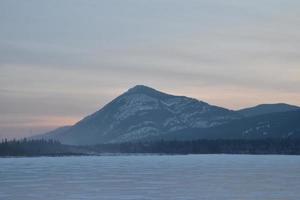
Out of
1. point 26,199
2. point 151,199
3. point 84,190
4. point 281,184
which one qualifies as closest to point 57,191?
point 84,190

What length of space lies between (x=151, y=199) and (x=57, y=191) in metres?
13.6

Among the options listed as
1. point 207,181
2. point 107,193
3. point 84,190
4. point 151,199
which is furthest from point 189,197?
point 207,181

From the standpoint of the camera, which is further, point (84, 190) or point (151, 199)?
point (84, 190)

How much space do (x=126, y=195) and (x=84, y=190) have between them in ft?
26.1

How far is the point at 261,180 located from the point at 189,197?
25503 mm

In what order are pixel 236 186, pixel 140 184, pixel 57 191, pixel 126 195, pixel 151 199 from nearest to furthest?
pixel 151 199 < pixel 126 195 < pixel 57 191 < pixel 236 186 < pixel 140 184

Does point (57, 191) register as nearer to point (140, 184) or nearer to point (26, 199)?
point (26, 199)

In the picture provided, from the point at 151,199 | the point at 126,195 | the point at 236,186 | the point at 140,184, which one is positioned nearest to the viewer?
the point at 151,199

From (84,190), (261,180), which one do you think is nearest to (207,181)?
(261,180)

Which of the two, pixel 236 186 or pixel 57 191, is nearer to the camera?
pixel 57 191

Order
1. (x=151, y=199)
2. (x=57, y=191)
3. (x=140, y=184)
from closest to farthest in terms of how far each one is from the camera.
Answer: (x=151, y=199)
(x=57, y=191)
(x=140, y=184)

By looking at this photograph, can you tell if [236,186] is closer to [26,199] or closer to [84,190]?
[84,190]

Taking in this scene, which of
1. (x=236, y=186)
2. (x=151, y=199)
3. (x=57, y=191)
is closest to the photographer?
(x=151, y=199)

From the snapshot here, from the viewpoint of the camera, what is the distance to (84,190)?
6969cm
